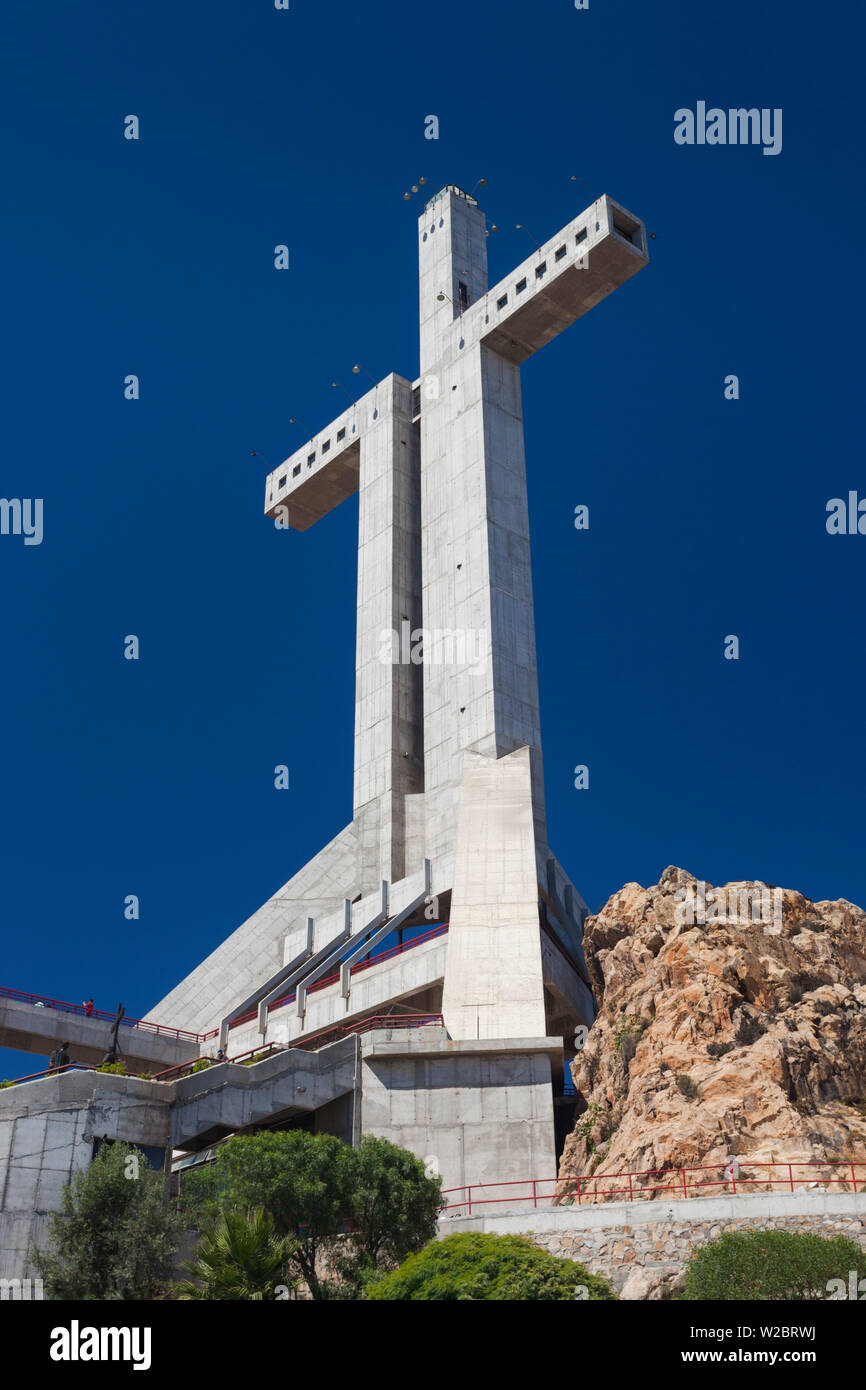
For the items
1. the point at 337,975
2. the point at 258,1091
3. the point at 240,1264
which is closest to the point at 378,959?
the point at 337,975

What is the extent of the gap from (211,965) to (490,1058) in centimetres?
1638

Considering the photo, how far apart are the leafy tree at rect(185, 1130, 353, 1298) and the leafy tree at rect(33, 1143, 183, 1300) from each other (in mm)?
852

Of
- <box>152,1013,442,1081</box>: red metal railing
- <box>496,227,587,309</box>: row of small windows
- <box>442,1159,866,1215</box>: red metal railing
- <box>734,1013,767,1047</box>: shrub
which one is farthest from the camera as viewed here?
<box>496,227,587,309</box>: row of small windows

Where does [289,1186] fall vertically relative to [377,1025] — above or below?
below

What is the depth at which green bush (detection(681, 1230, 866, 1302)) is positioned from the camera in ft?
61.5

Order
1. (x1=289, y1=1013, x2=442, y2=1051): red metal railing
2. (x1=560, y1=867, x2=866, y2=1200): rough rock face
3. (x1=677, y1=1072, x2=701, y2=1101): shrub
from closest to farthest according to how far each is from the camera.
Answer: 1. (x1=560, y1=867, x2=866, y2=1200): rough rock face
2. (x1=677, y1=1072, x2=701, y2=1101): shrub
3. (x1=289, y1=1013, x2=442, y2=1051): red metal railing

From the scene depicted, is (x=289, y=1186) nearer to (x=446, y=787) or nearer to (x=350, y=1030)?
(x=350, y=1030)

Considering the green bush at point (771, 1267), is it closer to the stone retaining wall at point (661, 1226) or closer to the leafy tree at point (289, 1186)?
the stone retaining wall at point (661, 1226)

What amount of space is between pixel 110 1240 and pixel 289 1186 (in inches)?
115

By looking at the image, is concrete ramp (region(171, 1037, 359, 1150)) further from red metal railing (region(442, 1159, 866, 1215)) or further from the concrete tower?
red metal railing (region(442, 1159, 866, 1215))

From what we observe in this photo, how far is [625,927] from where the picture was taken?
112ft

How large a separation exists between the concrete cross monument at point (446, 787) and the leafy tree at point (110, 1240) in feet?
25.8

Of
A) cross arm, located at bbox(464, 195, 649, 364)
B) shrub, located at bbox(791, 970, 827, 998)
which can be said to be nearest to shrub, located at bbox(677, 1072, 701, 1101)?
shrub, located at bbox(791, 970, 827, 998)

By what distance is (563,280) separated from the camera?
47062mm
